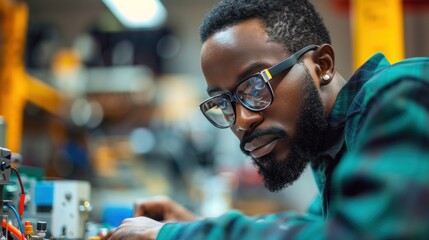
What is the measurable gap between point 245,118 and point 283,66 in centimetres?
18

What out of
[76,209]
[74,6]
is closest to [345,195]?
[76,209]

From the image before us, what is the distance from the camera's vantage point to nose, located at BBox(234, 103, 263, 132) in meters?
1.51

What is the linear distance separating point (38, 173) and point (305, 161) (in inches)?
50.4

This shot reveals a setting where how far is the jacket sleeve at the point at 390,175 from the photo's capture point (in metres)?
0.89

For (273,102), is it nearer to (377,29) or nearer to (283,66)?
(283,66)

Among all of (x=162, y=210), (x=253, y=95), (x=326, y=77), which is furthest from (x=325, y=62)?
(x=162, y=210)

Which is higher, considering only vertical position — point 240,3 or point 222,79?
point 240,3

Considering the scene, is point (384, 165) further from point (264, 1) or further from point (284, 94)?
point (264, 1)

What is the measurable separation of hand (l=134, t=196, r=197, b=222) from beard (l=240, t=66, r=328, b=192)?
61 cm

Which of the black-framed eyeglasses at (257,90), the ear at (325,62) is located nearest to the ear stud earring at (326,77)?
the ear at (325,62)

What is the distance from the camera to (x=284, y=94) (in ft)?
5.02

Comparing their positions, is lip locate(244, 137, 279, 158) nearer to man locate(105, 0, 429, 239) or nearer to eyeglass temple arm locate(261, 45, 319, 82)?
man locate(105, 0, 429, 239)

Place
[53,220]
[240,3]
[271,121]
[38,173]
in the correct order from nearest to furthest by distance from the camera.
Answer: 1. [271,121]
2. [240,3]
3. [53,220]
4. [38,173]

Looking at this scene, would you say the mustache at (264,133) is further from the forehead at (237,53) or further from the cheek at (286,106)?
the forehead at (237,53)
